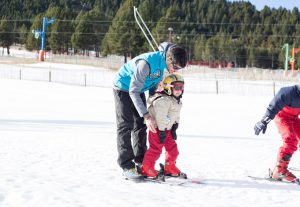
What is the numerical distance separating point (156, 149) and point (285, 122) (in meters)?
1.52

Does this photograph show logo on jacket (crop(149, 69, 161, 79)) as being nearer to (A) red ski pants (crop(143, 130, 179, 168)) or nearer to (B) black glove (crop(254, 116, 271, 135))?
(A) red ski pants (crop(143, 130, 179, 168))

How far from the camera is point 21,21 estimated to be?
447ft

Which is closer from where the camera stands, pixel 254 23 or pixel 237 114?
pixel 237 114

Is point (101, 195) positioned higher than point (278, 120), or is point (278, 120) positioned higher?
point (278, 120)

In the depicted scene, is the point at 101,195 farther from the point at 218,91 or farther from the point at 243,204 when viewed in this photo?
the point at 218,91

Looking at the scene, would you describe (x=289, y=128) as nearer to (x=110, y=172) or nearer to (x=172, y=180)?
(x=172, y=180)

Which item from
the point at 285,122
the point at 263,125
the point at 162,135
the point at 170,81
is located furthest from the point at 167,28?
the point at 162,135

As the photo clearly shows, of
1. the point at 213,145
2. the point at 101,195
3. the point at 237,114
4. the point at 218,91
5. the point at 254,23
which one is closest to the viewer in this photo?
the point at 101,195

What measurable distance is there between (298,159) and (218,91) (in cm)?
2330

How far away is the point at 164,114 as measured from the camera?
15.3 ft

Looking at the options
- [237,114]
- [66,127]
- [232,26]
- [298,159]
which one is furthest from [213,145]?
[232,26]

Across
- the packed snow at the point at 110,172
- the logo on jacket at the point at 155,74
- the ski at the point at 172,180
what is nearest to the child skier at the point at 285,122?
the packed snow at the point at 110,172

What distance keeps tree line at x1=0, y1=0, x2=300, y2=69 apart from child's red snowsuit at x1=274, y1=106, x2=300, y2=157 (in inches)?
1981

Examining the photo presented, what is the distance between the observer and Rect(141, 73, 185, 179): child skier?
4652 millimetres
